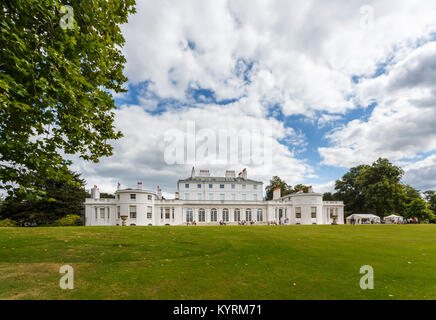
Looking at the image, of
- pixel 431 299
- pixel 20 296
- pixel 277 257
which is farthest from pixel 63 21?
pixel 431 299

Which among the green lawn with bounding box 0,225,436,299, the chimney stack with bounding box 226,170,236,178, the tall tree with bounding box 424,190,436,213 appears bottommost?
the tall tree with bounding box 424,190,436,213

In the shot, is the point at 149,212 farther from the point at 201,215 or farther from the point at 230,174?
the point at 230,174

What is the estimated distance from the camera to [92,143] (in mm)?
9953

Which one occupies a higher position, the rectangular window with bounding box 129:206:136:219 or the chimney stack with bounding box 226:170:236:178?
the chimney stack with bounding box 226:170:236:178

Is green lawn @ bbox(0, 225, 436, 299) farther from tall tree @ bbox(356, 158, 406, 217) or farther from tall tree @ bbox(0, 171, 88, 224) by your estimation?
tall tree @ bbox(356, 158, 406, 217)

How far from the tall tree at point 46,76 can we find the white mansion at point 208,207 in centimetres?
2796

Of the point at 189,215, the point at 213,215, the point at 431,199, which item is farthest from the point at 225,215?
the point at 431,199

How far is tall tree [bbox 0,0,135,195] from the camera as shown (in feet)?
19.0

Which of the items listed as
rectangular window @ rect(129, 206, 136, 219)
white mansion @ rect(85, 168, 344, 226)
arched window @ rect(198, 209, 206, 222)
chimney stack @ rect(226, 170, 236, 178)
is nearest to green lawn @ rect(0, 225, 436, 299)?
white mansion @ rect(85, 168, 344, 226)

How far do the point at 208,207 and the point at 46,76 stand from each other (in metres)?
37.0

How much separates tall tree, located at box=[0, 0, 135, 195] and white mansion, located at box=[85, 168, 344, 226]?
27959 mm

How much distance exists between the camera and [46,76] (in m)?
6.77

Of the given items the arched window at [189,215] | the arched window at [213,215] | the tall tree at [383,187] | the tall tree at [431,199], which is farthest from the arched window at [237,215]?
the tall tree at [431,199]
